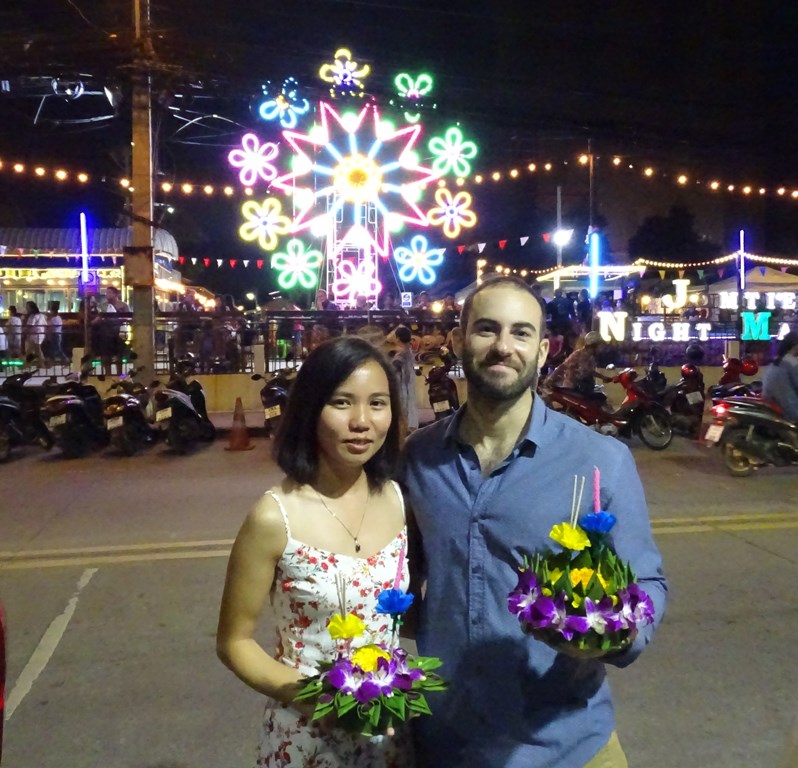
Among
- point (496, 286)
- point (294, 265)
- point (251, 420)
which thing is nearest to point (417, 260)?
point (294, 265)

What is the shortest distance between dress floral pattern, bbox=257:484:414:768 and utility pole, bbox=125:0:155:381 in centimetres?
1096

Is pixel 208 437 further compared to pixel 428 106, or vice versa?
pixel 428 106

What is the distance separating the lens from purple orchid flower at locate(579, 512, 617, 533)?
60.7 inches

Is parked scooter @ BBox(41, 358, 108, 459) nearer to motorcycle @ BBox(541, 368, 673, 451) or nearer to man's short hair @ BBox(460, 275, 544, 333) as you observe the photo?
motorcycle @ BBox(541, 368, 673, 451)

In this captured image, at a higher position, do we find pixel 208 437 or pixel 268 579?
pixel 268 579

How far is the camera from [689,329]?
16406mm

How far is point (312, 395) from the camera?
74.1 inches

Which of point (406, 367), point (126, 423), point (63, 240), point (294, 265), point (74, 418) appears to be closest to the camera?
point (406, 367)

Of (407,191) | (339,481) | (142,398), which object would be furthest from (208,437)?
(339,481)

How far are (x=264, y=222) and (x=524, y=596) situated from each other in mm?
14344

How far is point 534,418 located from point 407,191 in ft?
52.3

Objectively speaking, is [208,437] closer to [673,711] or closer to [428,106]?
[428,106]

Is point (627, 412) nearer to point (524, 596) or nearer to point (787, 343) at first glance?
point (787, 343)

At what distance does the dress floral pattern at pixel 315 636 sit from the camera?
69.1 inches
